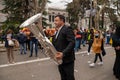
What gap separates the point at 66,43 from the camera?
6.68 metres

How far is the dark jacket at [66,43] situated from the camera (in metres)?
6.47

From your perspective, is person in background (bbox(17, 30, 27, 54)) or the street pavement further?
person in background (bbox(17, 30, 27, 54))

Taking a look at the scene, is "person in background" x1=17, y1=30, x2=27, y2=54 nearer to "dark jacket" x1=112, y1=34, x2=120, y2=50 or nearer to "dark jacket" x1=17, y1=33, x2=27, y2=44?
"dark jacket" x1=17, y1=33, x2=27, y2=44

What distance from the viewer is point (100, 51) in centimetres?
1346

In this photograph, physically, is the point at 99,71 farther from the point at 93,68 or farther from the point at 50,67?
the point at 50,67

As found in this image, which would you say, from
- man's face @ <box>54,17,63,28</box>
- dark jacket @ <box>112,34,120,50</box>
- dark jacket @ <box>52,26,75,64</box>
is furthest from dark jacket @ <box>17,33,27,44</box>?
man's face @ <box>54,17,63,28</box>

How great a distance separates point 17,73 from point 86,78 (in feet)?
7.94

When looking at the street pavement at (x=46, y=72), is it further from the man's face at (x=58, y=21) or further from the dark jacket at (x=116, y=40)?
the man's face at (x=58, y=21)

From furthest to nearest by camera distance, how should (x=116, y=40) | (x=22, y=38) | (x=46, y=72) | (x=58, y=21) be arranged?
1. (x=22, y=38)
2. (x=46, y=72)
3. (x=116, y=40)
4. (x=58, y=21)

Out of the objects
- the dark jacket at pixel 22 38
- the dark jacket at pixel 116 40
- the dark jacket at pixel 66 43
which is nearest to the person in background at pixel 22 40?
the dark jacket at pixel 22 38

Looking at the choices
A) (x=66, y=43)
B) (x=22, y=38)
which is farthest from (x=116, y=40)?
(x=22, y=38)

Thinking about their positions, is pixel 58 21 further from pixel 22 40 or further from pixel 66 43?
pixel 22 40

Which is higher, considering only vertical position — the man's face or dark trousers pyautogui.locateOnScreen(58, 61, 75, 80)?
the man's face

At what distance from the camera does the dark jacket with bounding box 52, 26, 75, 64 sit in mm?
6468
